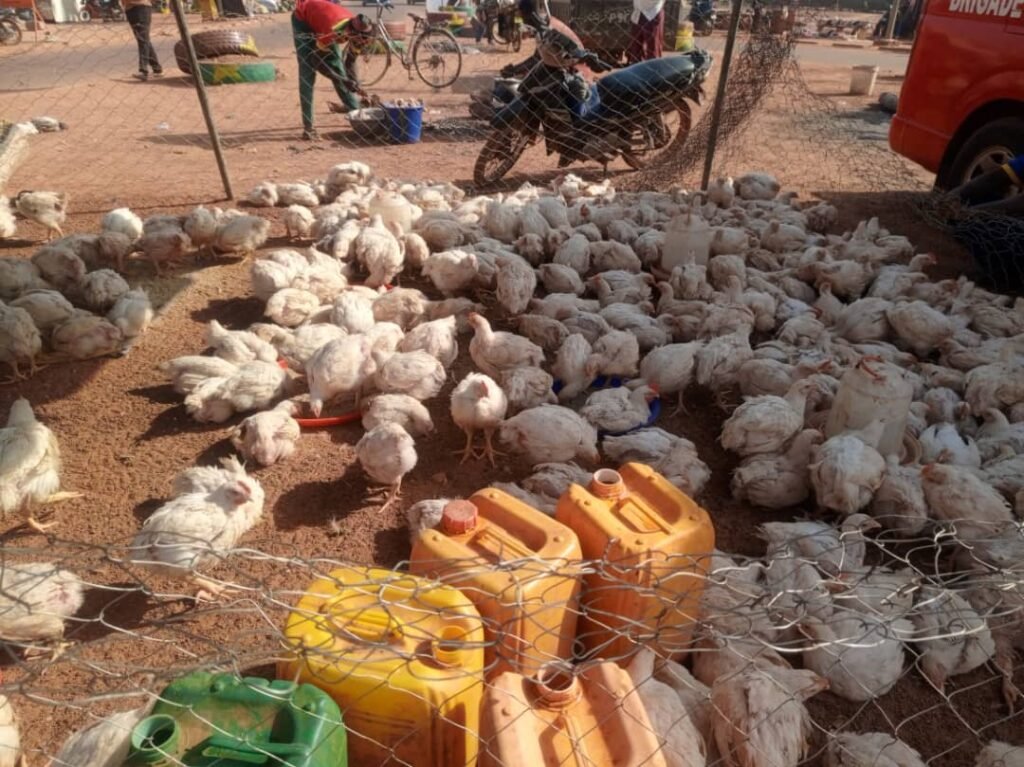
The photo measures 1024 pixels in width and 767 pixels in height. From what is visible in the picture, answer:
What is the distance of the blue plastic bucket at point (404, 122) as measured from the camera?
33.1 feet

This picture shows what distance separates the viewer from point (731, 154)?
29.3ft

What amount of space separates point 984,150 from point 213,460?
7.23m

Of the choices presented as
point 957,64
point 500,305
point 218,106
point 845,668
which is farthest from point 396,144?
point 845,668

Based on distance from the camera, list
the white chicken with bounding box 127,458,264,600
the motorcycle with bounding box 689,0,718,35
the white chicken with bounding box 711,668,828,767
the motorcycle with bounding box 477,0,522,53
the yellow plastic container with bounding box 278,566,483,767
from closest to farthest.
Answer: the yellow plastic container with bounding box 278,566,483,767
the white chicken with bounding box 711,668,828,767
the white chicken with bounding box 127,458,264,600
the motorcycle with bounding box 477,0,522,53
the motorcycle with bounding box 689,0,718,35

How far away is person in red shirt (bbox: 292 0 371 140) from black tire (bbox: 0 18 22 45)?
13.8m

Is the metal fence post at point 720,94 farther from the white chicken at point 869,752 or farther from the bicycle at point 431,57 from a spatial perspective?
the bicycle at point 431,57

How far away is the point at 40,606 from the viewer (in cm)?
265

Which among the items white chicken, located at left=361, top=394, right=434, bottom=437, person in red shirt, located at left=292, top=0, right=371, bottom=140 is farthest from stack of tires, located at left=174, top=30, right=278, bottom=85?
white chicken, located at left=361, top=394, right=434, bottom=437

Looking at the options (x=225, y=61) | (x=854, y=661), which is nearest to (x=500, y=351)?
(x=854, y=661)

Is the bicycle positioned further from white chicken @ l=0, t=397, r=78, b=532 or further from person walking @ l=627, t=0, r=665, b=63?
white chicken @ l=0, t=397, r=78, b=532

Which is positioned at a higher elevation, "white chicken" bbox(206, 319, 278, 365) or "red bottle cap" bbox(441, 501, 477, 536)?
"red bottle cap" bbox(441, 501, 477, 536)

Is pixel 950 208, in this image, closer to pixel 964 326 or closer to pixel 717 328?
pixel 964 326

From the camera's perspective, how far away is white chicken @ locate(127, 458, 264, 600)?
2914mm

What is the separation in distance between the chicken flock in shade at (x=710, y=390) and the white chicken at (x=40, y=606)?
0.02 m
